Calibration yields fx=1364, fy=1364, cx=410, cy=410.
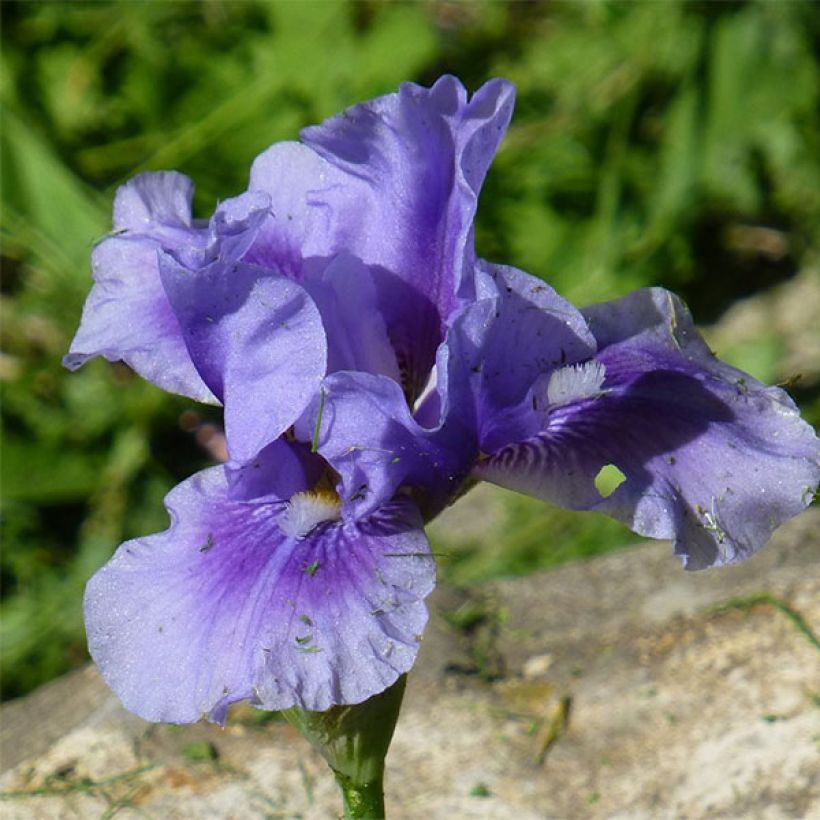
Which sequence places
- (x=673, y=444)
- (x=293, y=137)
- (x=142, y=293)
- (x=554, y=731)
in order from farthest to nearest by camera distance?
1. (x=293, y=137)
2. (x=554, y=731)
3. (x=142, y=293)
4. (x=673, y=444)

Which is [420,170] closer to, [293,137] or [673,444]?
[673,444]

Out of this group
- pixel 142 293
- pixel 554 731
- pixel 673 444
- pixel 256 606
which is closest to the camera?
pixel 256 606

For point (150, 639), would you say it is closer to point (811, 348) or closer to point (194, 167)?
point (194, 167)

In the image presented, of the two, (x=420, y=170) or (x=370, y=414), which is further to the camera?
(x=420, y=170)

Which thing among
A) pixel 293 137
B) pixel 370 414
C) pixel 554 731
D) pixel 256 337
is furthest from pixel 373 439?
pixel 293 137

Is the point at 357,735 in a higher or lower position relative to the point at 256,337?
lower

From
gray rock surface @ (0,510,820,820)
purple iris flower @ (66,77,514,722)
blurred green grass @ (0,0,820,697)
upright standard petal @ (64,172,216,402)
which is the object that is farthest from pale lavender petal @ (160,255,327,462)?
blurred green grass @ (0,0,820,697)

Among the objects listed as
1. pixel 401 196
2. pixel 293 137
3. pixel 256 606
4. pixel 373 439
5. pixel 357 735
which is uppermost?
pixel 401 196

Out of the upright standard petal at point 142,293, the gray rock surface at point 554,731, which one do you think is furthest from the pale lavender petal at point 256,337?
the gray rock surface at point 554,731
